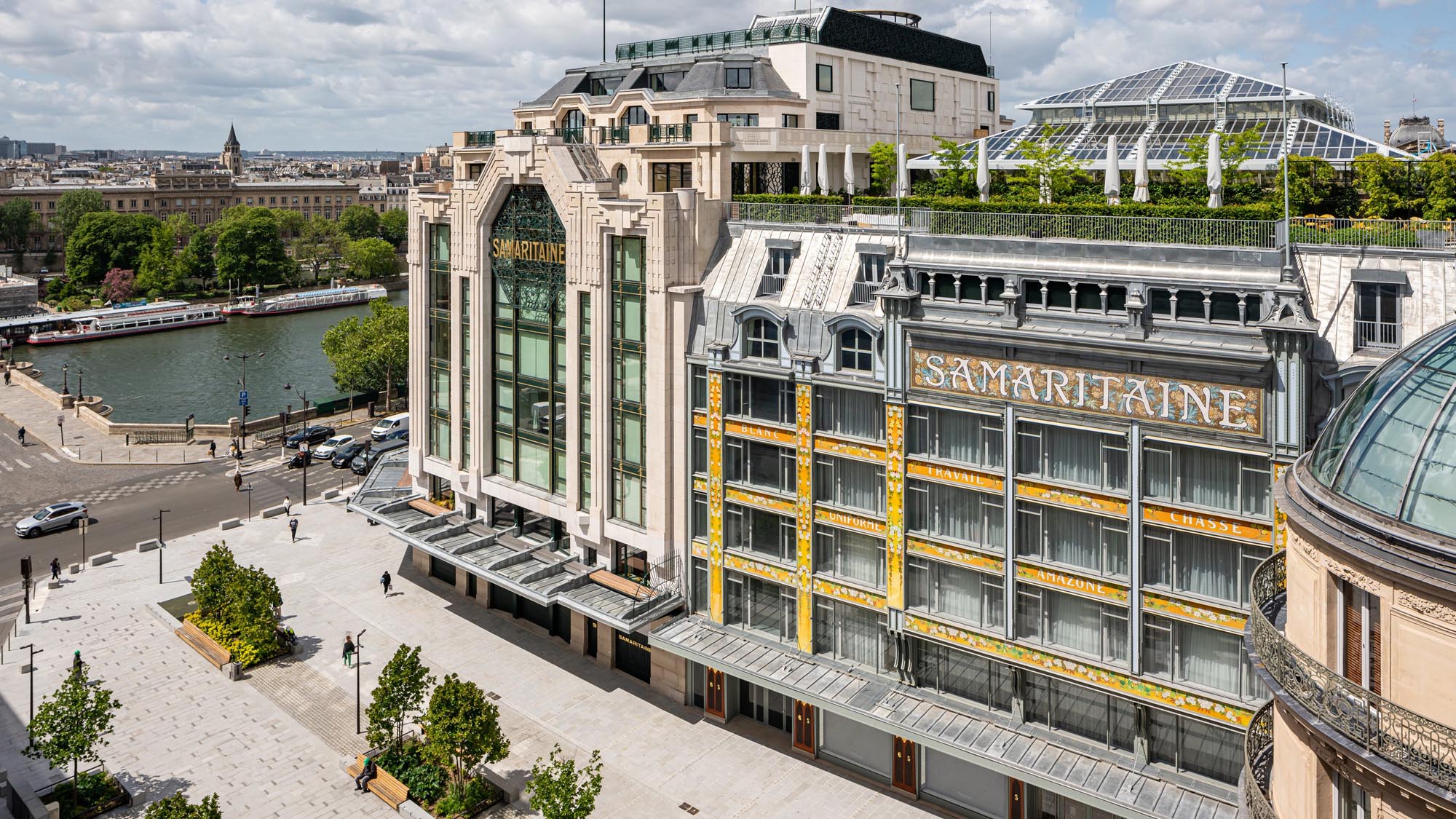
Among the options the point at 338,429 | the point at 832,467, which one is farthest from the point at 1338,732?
the point at 338,429

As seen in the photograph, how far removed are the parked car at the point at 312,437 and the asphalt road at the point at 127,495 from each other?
1596 millimetres

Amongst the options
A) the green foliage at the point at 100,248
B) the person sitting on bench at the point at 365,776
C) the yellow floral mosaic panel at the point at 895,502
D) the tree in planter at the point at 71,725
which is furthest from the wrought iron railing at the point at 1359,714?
the green foliage at the point at 100,248

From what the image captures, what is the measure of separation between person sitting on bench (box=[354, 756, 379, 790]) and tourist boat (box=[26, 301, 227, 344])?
13121 cm

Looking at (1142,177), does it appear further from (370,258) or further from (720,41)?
(370,258)

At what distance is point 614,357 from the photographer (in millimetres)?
43562

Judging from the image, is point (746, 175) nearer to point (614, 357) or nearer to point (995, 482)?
point (614, 357)

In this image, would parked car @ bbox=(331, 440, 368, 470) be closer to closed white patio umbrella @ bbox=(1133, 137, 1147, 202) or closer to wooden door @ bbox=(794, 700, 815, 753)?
wooden door @ bbox=(794, 700, 815, 753)

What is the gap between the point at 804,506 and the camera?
37.6 metres

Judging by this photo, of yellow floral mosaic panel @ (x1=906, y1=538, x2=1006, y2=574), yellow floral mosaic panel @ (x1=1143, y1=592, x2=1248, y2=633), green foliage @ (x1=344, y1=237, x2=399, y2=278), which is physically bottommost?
yellow floral mosaic panel @ (x1=1143, y1=592, x2=1248, y2=633)

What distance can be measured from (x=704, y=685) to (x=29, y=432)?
246 ft

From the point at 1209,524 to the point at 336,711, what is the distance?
33031 millimetres

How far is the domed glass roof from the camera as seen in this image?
15.6 meters

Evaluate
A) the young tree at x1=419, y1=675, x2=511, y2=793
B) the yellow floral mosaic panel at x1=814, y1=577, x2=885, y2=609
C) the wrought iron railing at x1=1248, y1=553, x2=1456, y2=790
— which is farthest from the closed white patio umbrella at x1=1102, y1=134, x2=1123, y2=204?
the young tree at x1=419, y1=675, x2=511, y2=793

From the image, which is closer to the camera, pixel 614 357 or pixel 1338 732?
pixel 1338 732
